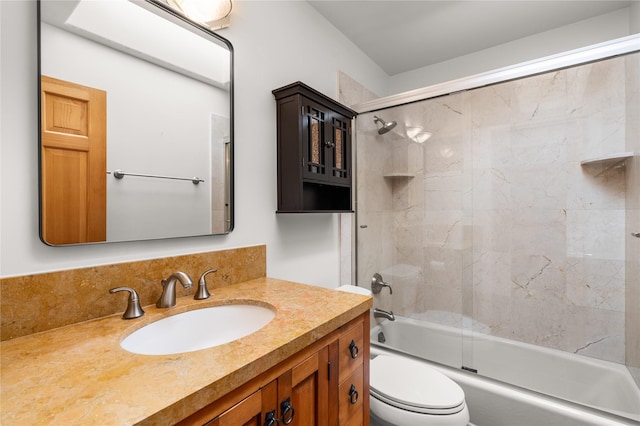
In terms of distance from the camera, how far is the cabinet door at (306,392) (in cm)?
71

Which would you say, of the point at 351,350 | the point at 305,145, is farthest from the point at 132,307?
the point at 305,145

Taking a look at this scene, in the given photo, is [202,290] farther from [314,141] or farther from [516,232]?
[516,232]

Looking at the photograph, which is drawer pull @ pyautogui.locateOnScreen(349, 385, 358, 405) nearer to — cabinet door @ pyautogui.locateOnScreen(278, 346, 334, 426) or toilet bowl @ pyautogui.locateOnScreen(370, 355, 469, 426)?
cabinet door @ pyautogui.locateOnScreen(278, 346, 334, 426)

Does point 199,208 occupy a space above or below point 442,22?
below

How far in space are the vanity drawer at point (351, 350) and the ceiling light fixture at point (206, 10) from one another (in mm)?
1278

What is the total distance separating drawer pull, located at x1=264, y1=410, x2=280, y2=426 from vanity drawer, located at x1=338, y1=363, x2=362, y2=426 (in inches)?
11.4

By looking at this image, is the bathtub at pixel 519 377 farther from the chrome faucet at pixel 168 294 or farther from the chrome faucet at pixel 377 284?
the chrome faucet at pixel 168 294

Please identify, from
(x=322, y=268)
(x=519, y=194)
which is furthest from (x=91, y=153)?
(x=519, y=194)

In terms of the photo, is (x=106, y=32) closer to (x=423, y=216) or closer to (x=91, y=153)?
(x=91, y=153)

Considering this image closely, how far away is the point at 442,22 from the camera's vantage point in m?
Answer: 1.96

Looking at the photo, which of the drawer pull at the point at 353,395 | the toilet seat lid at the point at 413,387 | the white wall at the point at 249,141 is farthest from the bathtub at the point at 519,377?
the drawer pull at the point at 353,395

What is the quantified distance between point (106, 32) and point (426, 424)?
1.79 metres

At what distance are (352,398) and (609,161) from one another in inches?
77.5

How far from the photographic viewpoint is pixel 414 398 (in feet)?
4.16
